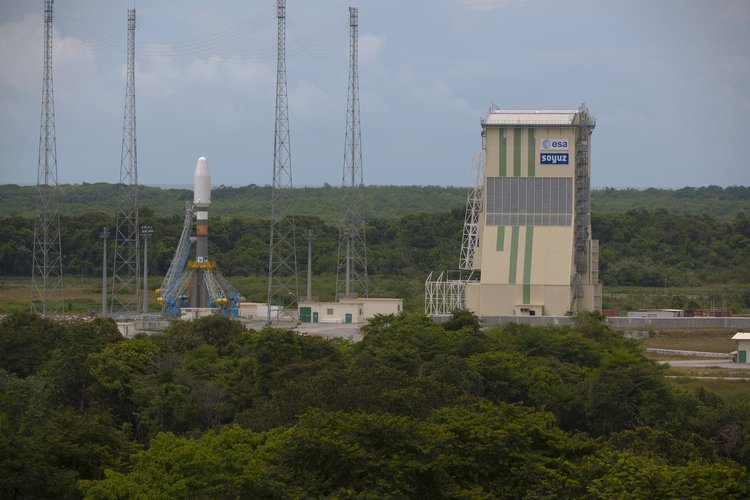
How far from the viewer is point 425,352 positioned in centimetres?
5341

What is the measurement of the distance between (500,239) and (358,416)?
130ft

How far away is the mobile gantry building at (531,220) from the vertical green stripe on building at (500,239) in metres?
0.05

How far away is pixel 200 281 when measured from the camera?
280 feet

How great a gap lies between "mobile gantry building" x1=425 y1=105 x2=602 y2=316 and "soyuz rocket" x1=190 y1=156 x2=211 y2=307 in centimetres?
1667

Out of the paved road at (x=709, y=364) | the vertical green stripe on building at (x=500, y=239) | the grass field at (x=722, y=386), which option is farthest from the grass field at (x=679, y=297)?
the grass field at (x=722, y=386)

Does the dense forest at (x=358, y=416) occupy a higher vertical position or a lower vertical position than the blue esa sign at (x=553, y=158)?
lower

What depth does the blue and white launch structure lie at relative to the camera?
83750mm

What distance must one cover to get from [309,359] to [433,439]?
19923 mm

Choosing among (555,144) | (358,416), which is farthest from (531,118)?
(358,416)

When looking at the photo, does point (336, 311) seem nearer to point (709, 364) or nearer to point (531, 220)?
point (531, 220)

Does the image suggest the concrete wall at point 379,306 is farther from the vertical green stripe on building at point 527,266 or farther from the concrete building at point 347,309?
the vertical green stripe on building at point 527,266

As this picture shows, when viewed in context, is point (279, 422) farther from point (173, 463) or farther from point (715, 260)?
point (715, 260)

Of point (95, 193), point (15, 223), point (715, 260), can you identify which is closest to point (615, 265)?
point (715, 260)

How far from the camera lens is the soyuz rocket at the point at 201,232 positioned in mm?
85250
